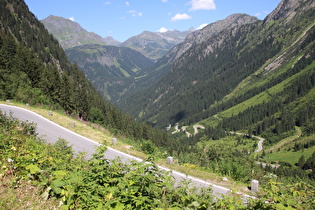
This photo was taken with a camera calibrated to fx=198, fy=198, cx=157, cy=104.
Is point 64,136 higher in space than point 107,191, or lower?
lower

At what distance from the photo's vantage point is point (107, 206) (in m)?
5.62

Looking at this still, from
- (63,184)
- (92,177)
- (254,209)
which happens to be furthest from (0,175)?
(254,209)

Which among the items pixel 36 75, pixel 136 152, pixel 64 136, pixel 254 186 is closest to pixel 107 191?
pixel 254 186

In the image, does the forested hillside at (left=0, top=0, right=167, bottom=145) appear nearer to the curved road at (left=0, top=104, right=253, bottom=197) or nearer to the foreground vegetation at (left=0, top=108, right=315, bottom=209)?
the curved road at (left=0, top=104, right=253, bottom=197)

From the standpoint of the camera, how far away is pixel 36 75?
176 feet

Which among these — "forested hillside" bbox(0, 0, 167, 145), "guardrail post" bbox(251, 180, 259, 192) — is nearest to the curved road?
"guardrail post" bbox(251, 180, 259, 192)

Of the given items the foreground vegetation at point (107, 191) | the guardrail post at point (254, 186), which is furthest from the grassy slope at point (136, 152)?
the foreground vegetation at point (107, 191)

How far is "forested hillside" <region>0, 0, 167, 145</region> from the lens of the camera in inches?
1485

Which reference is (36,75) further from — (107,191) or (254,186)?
(254,186)

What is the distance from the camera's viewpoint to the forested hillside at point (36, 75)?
37.7 m

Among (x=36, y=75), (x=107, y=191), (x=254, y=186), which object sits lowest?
(x=107, y=191)

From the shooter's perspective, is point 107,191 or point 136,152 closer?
point 107,191

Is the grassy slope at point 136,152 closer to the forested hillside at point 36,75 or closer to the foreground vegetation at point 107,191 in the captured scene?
the foreground vegetation at point 107,191

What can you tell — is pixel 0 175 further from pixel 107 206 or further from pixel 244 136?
pixel 244 136
